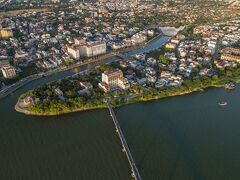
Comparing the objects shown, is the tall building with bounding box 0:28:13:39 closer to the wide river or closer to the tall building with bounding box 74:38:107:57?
the tall building with bounding box 74:38:107:57

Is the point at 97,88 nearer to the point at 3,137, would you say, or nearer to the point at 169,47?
the point at 3,137

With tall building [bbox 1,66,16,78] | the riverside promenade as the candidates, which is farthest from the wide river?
tall building [bbox 1,66,16,78]

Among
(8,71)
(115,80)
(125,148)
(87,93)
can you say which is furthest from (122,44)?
(125,148)

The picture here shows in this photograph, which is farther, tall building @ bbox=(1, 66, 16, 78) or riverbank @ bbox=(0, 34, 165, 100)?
tall building @ bbox=(1, 66, 16, 78)

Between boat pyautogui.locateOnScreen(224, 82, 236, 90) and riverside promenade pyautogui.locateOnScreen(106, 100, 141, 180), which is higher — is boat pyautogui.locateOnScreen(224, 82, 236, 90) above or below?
below

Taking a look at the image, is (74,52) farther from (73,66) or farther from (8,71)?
(8,71)

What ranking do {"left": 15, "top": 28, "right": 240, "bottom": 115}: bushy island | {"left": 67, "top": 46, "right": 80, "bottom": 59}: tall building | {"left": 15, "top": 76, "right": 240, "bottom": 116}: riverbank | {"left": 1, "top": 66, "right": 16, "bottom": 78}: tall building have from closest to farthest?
{"left": 15, "top": 76, "right": 240, "bottom": 116}: riverbank, {"left": 15, "top": 28, "right": 240, "bottom": 115}: bushy island, {"left": 1, "top": 66, "right": 16, "bottom": 78}: tall building, {"left": 67, "top": 46, "right": 80, "bottom": 59}: tall building

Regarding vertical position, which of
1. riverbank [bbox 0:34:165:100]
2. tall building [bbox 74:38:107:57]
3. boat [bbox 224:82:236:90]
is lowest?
boat [bbox 224:82:236:90]
